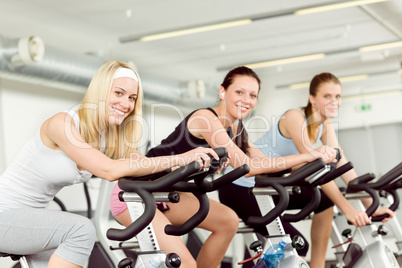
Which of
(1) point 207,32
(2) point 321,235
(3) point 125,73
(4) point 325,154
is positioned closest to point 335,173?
(4) point 325,154

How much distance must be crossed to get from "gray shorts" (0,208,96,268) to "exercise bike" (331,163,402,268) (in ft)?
4.91

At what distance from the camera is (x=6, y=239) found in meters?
1.53

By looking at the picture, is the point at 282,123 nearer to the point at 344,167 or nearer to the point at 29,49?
the point at 344,167

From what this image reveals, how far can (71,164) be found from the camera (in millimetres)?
1673

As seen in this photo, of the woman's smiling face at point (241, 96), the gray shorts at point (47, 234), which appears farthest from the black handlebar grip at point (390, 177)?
the gray shorts at point (47, 234)

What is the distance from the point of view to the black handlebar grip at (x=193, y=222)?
1.53 meters

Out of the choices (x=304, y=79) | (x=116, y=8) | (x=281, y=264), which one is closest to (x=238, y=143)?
(x=281, y=264)

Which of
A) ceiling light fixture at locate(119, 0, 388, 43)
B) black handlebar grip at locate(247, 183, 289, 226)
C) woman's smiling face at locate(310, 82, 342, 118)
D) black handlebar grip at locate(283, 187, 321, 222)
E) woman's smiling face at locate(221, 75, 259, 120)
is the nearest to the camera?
black handlebar grip at locate(247, 183, 289, 226)

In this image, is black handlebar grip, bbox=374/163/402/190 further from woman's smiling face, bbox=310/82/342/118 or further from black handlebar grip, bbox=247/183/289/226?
black handlebar grip, bbox=247/183/289/226

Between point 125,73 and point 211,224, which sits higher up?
point 125,73

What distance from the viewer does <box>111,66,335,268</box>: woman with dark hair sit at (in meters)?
2.01

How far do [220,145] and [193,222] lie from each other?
62 centimetres

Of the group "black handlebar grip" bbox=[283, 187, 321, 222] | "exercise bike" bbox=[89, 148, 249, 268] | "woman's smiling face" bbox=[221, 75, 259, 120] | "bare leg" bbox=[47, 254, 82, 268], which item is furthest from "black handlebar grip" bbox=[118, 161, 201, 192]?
"woman's smiling face" bbox=[221, 75, 259, 120]

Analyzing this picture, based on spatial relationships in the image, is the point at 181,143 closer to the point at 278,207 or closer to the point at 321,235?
the point at 278,207
